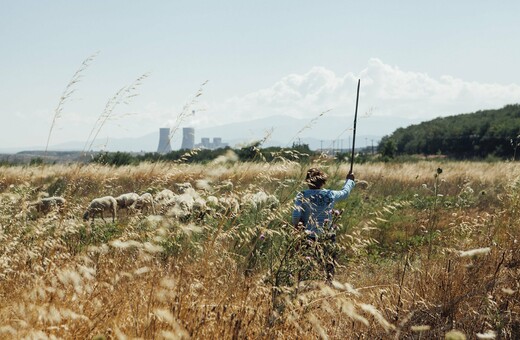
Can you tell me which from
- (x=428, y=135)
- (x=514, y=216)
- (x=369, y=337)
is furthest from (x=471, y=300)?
(x=428, y=135)

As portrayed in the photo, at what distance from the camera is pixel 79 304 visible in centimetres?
261

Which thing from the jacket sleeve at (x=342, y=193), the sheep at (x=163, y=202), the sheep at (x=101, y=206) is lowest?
the sheep at (x=101, y=206)

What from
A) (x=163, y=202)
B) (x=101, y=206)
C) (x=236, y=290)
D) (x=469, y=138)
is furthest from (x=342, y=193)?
(x=469, y=138)

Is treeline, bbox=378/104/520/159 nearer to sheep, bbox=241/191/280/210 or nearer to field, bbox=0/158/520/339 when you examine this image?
sheep, bbox=241/191/280/210

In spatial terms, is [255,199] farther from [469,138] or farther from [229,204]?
[469,138]

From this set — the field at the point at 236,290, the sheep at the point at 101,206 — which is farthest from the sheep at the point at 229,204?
the sheep at the point at 101,206

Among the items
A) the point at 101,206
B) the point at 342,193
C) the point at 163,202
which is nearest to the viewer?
the point at 163,202

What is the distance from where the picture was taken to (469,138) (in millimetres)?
66688

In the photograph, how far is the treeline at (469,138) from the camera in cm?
5828

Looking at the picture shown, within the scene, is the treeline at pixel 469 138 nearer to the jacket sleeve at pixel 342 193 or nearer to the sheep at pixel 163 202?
the jacket sleeve at pixel 342 193

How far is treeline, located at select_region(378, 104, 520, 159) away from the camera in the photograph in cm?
5828

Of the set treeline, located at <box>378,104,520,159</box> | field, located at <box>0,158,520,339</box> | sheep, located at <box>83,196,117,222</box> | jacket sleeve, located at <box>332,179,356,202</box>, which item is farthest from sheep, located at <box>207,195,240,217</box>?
treeline, located at <box>378,104,520,159</box>

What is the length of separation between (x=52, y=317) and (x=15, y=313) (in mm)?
561

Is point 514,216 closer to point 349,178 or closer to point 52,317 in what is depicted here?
point 349,178
